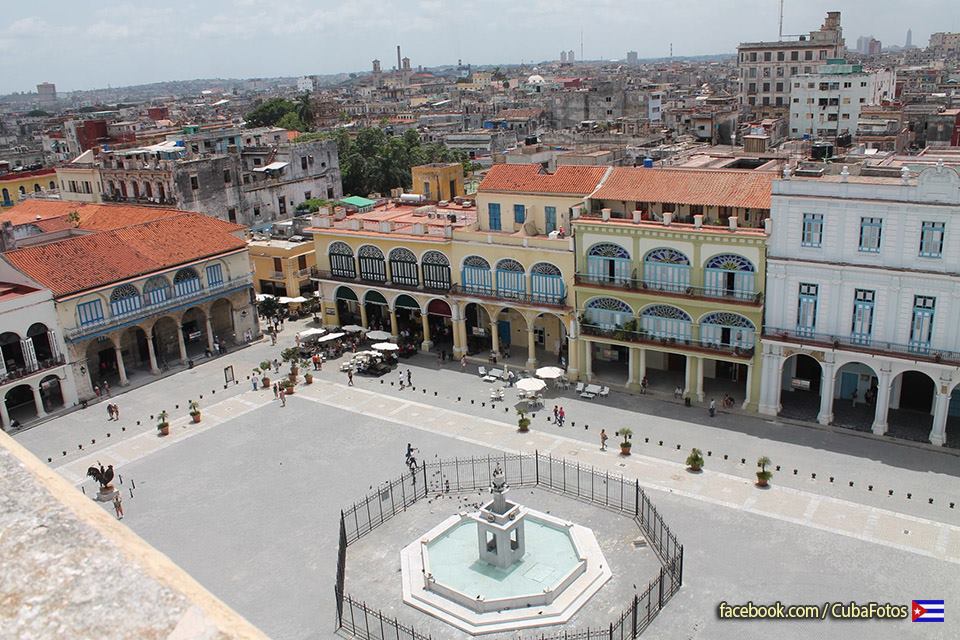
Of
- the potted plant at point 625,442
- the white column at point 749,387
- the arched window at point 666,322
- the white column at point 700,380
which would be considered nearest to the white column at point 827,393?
the white column at point 749,387

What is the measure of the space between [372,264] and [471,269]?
338 inches

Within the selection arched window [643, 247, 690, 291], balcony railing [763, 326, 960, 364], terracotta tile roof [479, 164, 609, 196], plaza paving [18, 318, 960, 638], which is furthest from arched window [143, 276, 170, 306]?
balcony railing [763, 326, 960, 364]

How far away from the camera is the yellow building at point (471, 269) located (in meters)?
49.9

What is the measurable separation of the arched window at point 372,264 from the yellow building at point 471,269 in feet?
0.25

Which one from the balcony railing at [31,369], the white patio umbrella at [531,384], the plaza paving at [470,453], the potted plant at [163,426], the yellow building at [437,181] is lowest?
the plaza paving at [470,453]

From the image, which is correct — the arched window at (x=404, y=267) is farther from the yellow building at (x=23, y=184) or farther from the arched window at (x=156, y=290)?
the yellow building at (x=23, y=184)

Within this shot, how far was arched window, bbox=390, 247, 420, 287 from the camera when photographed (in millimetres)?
55438

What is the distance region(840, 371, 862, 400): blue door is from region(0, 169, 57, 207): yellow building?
3632 inches

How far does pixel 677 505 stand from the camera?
115ft

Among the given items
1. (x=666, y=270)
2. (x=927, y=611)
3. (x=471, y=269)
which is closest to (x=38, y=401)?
(x=471, y=269)

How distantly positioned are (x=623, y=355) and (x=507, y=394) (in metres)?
8.53

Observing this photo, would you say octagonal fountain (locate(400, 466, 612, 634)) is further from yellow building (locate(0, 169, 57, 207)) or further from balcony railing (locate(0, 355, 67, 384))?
yellow building (locate(0, 169, 57, 207))

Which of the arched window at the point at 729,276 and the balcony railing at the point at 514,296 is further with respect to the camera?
the balcony railing at the point at 514,296

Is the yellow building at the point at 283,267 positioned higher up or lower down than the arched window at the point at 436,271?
lower down
